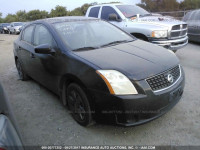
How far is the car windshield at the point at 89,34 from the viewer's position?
10.4 feet

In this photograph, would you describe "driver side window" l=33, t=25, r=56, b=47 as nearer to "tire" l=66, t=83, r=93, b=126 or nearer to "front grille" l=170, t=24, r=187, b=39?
"tire" l=66, t=83, r=93, b=126

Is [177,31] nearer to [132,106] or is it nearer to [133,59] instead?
[133,59]

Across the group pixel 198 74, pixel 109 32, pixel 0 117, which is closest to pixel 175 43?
pixel 198 74

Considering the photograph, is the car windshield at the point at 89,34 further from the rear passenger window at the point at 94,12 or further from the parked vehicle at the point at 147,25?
the rear passenger window at the point at 94,12

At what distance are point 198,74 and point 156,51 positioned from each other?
7.66 feet

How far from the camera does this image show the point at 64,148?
8.30ft

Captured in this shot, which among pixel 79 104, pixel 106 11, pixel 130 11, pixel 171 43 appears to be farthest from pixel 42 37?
pixel 130 11

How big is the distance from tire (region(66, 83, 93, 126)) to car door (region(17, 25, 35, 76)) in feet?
4.99

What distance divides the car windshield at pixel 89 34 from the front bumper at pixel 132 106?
1.05 metres

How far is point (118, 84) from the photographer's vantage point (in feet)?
7.70

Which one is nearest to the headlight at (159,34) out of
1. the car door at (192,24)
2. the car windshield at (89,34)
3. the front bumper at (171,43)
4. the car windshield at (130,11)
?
the front bumper at (171,43)

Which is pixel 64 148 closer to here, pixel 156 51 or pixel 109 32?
pixel 156 51

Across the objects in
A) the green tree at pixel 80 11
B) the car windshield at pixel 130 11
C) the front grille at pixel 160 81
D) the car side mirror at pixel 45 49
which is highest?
the green tree at pixel 80 11

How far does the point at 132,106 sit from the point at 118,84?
313mm
